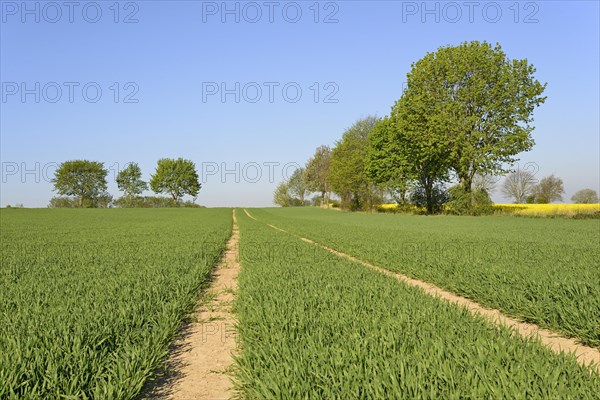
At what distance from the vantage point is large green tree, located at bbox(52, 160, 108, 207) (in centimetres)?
10369

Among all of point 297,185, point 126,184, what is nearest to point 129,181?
point 126,184

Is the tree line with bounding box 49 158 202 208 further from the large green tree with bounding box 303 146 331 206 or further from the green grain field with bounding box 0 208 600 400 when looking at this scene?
the green grain field with bounding box 0 208 600 400

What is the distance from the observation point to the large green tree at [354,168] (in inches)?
2537

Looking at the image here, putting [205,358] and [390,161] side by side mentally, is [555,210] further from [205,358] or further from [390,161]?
[205,358]

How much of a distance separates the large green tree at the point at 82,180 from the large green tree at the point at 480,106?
101m

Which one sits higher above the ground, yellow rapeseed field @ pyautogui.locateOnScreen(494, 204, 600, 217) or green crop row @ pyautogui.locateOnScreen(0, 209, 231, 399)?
yellow rapeseed field @ pyautogui.locateOnScreen(494, 204, 600, 217)

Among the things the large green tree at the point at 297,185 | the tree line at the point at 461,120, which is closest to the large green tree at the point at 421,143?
the tree line at the point at 461,120

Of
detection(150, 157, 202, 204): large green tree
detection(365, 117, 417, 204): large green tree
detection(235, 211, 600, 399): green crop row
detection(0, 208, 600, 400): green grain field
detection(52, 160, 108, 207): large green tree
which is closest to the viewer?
detection(235, 211, 600, 399): green crop row

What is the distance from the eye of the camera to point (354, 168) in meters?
64.2

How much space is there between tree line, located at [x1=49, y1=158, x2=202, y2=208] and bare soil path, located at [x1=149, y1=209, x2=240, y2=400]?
377 feet

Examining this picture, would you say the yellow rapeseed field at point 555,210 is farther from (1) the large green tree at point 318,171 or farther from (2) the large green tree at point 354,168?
(1) the large green tree at point 318,171

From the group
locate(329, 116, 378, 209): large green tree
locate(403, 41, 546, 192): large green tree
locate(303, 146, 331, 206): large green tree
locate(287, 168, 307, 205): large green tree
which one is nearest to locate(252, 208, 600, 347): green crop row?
locate(403, 41, 546, 192): large green tree

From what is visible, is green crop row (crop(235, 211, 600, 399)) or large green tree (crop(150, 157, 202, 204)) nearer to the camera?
green crop row (crop(235, 211, 600, 399))

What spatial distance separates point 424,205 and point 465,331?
1960 inches
